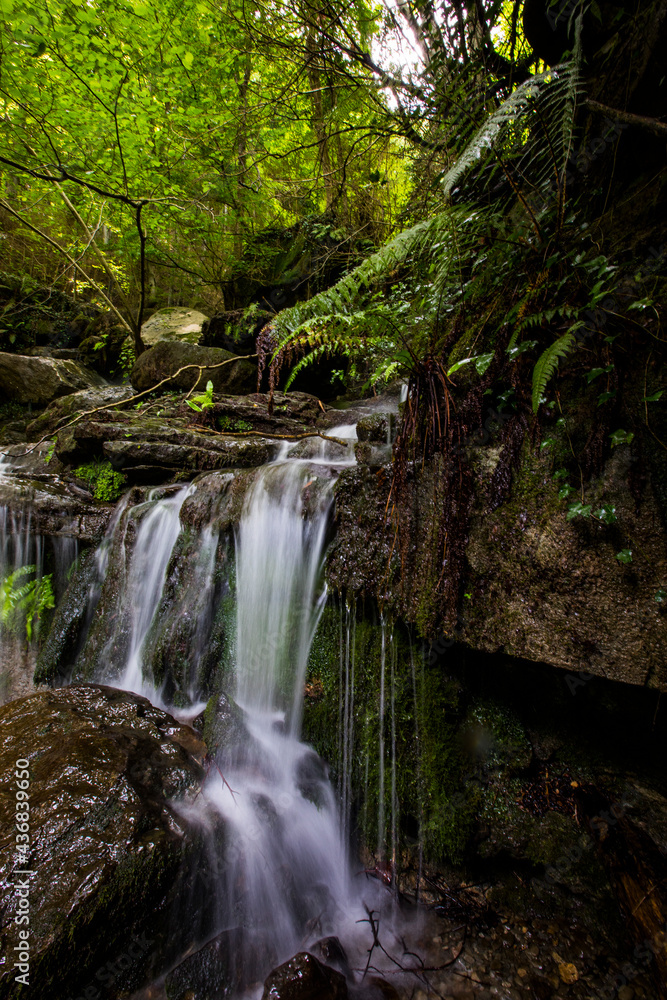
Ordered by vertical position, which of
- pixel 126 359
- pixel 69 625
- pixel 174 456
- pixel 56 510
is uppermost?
pixel 126 359

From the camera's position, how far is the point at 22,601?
4.93 m

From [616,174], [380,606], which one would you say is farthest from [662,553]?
[616,174]

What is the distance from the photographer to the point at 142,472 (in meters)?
5.58

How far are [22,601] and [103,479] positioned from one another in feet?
6.23

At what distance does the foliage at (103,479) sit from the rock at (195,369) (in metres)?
3.02

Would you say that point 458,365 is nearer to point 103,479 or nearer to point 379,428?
point 379,428

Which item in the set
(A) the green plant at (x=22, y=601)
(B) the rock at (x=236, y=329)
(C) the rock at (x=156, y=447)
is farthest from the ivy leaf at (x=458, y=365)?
(B) the rock at (x=236, y=329)

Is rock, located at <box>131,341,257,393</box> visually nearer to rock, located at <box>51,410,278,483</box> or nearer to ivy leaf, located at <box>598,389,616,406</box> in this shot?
rock, located at <box>51,410,278,483</box>

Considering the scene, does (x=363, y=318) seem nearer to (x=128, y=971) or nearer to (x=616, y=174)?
(x=616, y=174)

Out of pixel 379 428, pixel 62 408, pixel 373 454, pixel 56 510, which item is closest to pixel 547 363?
pixel 373 454

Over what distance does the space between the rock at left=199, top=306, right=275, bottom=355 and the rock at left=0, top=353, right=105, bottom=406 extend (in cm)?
405

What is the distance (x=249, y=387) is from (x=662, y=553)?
7927 mm

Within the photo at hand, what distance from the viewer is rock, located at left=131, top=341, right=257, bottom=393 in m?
8.20

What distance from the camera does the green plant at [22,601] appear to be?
4.87 meters
